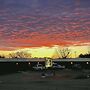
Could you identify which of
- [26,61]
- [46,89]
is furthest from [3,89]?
[26,61]

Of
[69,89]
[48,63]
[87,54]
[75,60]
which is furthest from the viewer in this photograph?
[87,54]

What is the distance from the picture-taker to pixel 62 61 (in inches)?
6334

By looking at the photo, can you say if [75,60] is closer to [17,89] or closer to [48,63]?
[48,63]

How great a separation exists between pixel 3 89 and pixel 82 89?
5.03 metres

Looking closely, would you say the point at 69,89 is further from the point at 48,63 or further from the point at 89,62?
the point at 89,62

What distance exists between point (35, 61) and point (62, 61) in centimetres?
1219

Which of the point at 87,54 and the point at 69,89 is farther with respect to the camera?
the point at 87,54

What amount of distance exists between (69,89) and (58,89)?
2.31 feet

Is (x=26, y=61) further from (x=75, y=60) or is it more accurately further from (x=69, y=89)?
(x=69, y=89)

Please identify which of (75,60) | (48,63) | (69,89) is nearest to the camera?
(69,89)

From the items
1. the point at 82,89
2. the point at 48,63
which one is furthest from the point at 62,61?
the point at 82,89

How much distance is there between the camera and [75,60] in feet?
509

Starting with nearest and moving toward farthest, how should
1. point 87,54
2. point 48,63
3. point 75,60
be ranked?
1. point 48,63
2. point 75,60
3. point 87,54

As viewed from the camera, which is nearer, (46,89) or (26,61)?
(46,89)
